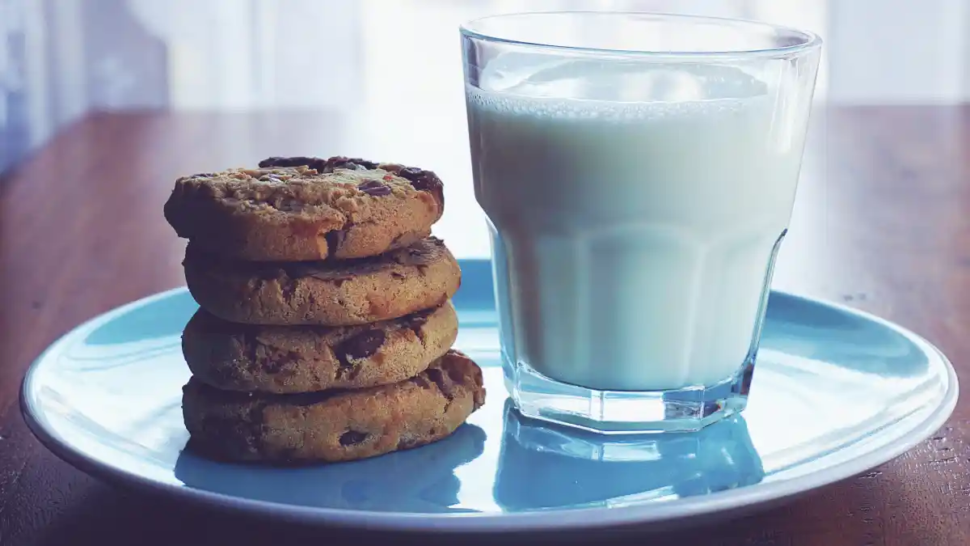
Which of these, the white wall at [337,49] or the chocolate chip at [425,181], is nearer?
the chocolate chip at [425,181]

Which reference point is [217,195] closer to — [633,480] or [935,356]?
[633,480]

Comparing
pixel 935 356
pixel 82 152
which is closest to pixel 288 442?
pixel 935 356

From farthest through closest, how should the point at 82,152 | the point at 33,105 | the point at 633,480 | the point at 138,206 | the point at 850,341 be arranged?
1. the point at 33,105
2. the point at 82,152
3. the point at 138,206
4. the point at 850,341
5. the point at 633,480

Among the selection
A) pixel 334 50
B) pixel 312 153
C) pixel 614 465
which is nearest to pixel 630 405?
pixel 614 465

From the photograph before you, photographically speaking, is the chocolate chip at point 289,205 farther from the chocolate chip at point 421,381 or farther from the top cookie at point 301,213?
the chocolate chip at point 421,381

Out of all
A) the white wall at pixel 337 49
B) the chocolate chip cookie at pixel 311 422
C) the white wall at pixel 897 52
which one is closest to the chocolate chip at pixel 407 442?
the chocolate chip cookie at pixel 311 422

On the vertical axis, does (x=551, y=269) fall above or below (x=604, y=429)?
above

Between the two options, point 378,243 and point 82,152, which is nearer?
point 378,243
